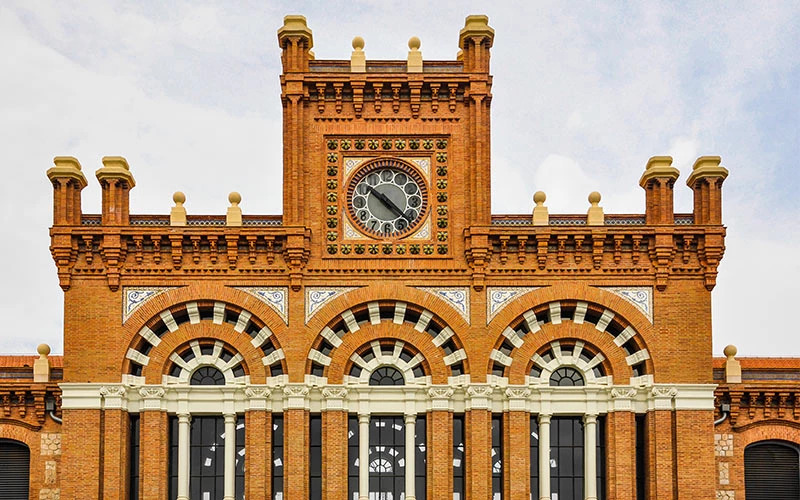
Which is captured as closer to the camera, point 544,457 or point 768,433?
point 544,457

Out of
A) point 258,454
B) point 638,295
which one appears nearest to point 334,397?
point 258,454

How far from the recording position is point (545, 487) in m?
37.6

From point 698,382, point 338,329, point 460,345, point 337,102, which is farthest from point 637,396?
point 337,102

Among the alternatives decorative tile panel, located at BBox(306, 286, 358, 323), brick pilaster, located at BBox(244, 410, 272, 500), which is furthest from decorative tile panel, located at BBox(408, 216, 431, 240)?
brick pilaster, located at BBox(244, 410, 272, 500)

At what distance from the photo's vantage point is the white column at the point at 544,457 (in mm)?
37562

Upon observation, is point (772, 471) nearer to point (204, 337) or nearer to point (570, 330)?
point (570, 330)

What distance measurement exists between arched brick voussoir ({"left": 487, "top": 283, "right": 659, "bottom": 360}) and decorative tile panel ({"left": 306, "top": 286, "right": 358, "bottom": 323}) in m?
4.42

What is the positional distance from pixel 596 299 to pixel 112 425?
1426 centimetres

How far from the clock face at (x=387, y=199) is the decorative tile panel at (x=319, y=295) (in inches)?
79.9

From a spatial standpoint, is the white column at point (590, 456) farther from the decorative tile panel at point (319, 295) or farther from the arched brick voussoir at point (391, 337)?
the decorative tile panel at point (319, 295)

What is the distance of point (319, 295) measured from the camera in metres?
38.5

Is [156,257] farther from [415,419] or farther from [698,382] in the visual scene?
[698,382]

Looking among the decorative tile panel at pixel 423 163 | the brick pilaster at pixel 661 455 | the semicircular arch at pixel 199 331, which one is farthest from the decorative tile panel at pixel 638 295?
the semicircular arch at pixel 199 331

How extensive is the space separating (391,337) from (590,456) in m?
6.60
